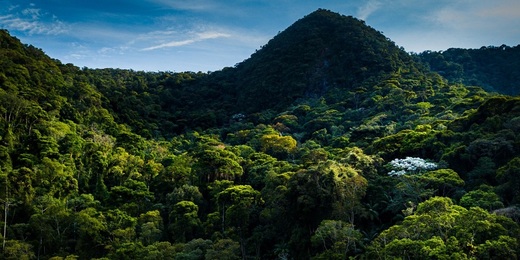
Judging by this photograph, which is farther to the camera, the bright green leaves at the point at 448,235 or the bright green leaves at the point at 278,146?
the bright green leaves at the point at 278,146

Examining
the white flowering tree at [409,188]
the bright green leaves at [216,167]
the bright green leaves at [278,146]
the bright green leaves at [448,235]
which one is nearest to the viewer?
the bright green leaves at [448,235]

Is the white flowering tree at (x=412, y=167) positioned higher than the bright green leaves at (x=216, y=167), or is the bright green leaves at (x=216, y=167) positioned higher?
the white flowering tree at (x=412, y=167)

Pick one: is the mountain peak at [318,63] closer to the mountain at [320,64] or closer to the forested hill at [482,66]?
the mountain at [320,64]

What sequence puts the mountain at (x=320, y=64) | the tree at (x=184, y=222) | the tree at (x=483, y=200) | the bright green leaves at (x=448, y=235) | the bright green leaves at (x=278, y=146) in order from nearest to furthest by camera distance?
1. the bright green leaves at (x=448, y=235)
2. the tree at (x=483, y=200)
3. the tree at (x=184, y=222)
4. the bright green leaves at (x=278, y=146)
5. the mountain at (x=320, y=64)

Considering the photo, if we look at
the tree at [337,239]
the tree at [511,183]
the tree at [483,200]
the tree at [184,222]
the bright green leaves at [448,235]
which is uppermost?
the tree at [511,183]

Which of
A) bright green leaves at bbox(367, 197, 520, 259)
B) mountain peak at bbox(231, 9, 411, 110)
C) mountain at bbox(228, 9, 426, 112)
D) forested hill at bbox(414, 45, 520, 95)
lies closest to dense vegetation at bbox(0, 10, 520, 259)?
bright green leaves at bbox(367, 197, 520, 259)

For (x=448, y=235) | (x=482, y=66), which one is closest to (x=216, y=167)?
(x=448, y=235)

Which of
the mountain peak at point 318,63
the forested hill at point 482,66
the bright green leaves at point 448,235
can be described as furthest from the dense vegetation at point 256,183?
the forested hill at point 482,66

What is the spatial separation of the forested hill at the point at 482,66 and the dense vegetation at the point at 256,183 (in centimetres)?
4565

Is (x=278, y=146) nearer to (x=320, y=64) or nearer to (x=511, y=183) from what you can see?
(x=511, y=183)

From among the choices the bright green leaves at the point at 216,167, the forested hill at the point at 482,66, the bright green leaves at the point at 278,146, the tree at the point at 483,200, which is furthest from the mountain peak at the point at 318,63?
the tree at the point at 483,200

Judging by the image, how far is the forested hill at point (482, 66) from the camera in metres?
110

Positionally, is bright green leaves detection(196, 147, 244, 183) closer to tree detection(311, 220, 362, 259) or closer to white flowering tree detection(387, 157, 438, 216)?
white flowering tree detection(387, 157, 438, 216)

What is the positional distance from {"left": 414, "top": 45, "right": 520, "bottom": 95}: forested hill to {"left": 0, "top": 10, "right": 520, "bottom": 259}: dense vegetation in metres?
45.7
